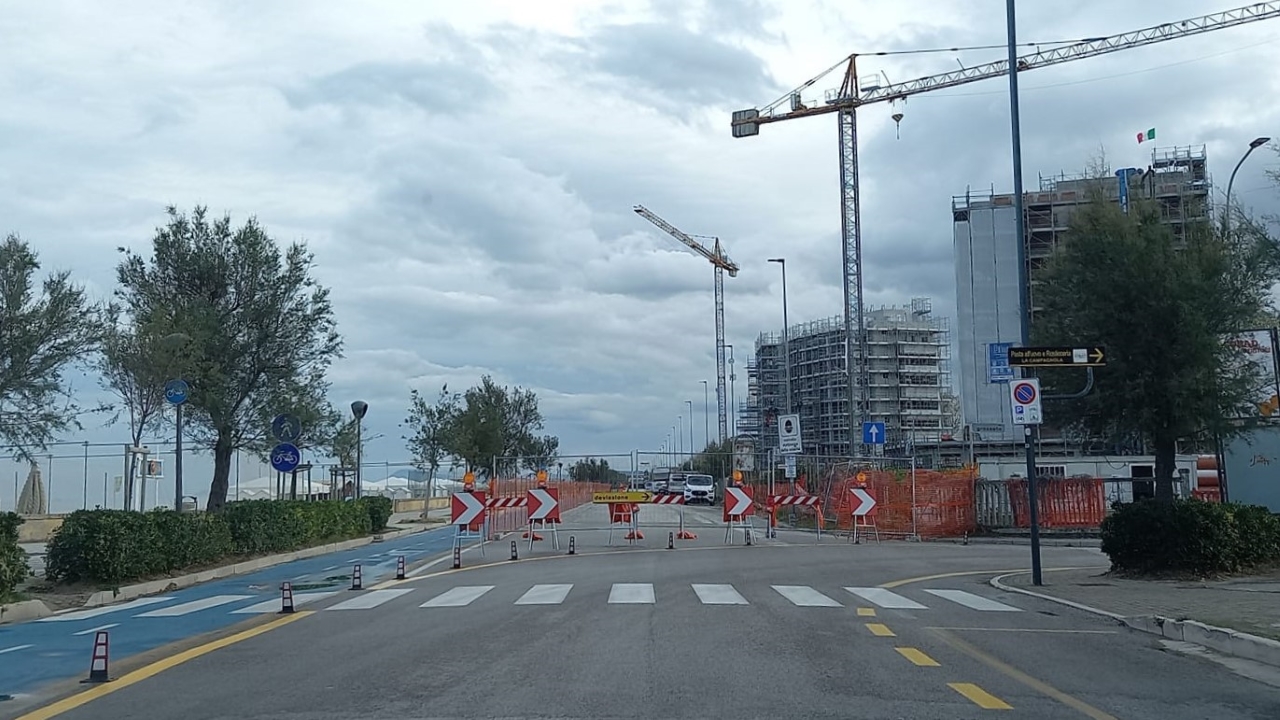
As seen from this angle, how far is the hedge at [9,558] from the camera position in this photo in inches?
672

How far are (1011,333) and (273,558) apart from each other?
→ 2467 inches

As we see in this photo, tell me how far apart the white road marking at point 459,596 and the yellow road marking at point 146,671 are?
7.09 ft

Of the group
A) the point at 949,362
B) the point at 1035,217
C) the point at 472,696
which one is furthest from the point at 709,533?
the point at 949,362

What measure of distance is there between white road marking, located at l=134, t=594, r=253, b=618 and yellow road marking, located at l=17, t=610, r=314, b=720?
2.29 metres

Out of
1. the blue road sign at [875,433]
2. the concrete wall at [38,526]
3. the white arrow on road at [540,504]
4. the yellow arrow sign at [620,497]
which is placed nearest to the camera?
the white arrow on road at [540,504]

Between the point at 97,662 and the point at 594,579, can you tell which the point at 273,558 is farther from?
the point at 97,662

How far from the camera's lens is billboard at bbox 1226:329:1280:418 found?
22625 mm

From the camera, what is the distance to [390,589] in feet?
64.4

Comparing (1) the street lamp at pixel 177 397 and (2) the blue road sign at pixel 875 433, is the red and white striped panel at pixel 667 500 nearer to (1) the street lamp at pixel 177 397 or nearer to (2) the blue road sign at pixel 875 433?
(2) the blue road sign at pixel 875 433

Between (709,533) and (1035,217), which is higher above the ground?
(1035,217)

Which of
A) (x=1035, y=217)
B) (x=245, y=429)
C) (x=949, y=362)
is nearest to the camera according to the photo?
(x=245, y=429)

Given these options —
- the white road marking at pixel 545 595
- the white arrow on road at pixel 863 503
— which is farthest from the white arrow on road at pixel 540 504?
the white road marking at pixel 545 595

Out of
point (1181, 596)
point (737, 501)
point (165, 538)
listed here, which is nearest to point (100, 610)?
point (165, 538)

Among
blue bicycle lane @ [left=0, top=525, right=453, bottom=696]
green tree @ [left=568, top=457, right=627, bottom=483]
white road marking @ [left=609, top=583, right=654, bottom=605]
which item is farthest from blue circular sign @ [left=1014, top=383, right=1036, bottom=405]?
green tree @ [left=568, top=457, right=627, bottom=483]
